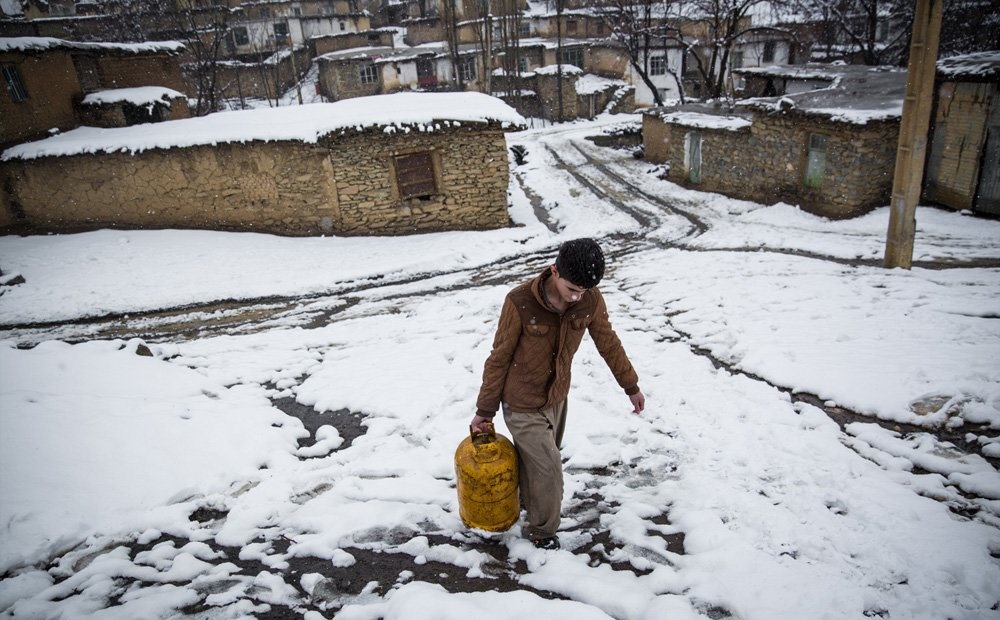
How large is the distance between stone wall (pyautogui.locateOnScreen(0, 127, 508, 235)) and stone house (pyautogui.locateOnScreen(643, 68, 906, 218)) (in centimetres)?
742

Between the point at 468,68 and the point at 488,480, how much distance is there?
40187 millimetres

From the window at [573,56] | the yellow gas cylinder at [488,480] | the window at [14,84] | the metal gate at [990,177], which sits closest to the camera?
the yellow gas cylinder at [488,480]

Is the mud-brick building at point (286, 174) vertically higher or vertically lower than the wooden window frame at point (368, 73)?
lower

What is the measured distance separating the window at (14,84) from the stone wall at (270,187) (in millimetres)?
3001

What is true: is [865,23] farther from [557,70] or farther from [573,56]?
[573,56]

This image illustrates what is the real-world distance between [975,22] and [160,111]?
31385mm

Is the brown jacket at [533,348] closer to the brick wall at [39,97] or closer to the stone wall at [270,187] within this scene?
the stone wall at [270,187]

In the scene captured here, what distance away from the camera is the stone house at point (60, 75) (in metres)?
13.8

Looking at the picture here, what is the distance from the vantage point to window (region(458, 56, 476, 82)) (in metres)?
38.2

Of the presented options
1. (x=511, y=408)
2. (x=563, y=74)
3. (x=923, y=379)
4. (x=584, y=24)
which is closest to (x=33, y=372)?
(x=511, y=408)

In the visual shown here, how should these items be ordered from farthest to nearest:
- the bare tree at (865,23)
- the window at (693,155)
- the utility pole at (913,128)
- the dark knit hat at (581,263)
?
the bare tree at (865,23), the window at (693,155), the utility pole at (913,128), the dark knit hat at (581,263)

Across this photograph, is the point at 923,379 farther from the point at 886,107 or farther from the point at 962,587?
the point at 886,107

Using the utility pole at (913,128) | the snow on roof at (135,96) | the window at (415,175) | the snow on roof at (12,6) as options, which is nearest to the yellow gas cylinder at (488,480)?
the utility pole at (913,128)

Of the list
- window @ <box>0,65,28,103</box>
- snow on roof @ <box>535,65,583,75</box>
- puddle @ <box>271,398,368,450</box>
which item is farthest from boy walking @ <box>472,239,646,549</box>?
snow on roof @ <box>535,65,583,75</box>
